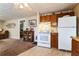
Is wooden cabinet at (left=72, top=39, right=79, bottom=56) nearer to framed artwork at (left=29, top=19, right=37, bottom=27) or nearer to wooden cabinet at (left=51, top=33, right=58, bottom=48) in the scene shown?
wooden cabinet at (left=51, top=33, right=58, bottom=48)

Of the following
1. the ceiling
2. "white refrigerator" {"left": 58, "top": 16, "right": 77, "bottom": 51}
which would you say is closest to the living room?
the ceiling

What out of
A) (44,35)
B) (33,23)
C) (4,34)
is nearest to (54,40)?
(44,35)

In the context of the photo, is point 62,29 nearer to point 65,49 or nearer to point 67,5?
point 65,49

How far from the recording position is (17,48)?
2365mm

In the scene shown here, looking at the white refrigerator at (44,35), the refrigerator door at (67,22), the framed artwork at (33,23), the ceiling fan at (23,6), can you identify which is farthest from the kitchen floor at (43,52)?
the ceiling fan at (23,6)

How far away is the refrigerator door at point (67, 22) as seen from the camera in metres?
2.52

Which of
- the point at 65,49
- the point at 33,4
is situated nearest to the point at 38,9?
the point at 33,4

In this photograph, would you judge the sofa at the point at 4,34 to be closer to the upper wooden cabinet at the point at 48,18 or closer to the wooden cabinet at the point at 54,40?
the upper wooden cabinet at the point at 48,18

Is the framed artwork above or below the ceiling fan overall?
below

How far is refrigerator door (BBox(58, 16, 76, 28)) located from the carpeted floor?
0.81 metres

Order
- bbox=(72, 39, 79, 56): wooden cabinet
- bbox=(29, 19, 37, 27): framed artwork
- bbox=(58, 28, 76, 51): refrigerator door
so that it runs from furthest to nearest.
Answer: bbox=(58, 28, 76, 51): refrigerator door → bbox=(29, 19, 37, 27): framed artwork → bbox=(72, 39, 79, 56): wooden cabinet

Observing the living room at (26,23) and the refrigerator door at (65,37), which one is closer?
the living room at (26,23)

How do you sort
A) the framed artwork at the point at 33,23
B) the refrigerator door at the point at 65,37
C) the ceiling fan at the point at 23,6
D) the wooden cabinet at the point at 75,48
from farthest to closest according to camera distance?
the refrigerator door at the point at 65,37 < the framed artwork at the point at 33,23 < the ceiling fan at the point at 23,6 < the wooden cabinet at the point at 75,48

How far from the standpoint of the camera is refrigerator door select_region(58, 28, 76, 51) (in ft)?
8.28
